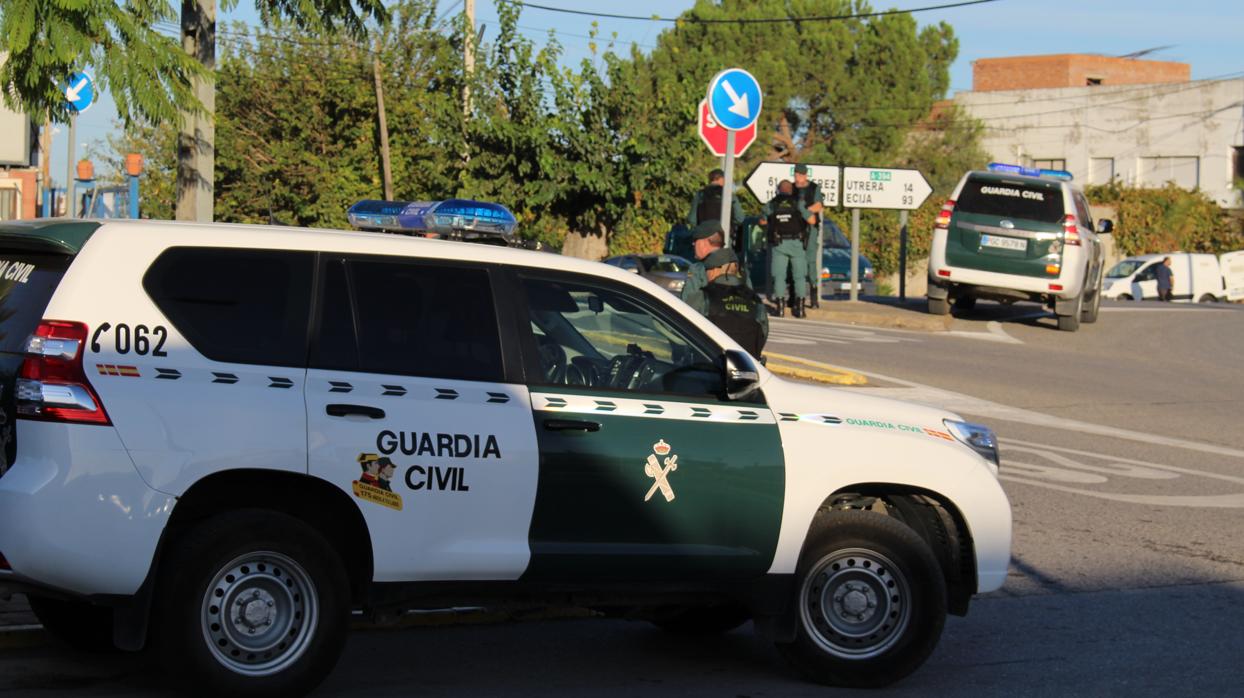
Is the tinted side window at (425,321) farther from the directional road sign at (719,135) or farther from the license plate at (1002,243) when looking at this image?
the license plate at (1002,243)

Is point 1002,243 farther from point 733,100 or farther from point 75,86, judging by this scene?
point 75,86

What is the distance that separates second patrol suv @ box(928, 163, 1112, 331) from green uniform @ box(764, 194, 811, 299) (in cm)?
204

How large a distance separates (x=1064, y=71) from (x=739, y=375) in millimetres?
89038

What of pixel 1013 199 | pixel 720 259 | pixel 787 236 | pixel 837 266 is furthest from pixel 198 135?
pixel 837 266

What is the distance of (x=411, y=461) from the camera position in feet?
18.4

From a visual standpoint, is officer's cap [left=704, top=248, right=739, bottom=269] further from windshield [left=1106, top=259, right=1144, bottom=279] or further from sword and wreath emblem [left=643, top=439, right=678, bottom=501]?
windshield [left=1106, top=259, right=1144, bottom=279]

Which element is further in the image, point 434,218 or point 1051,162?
point 1051,162

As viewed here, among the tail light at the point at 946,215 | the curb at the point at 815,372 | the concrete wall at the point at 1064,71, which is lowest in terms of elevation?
the curb at the point at 815,372

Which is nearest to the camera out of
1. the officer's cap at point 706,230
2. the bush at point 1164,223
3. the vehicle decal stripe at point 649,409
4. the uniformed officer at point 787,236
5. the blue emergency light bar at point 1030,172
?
the vehicle decal stripe at point 649,409

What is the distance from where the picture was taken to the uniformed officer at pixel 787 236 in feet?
70.6

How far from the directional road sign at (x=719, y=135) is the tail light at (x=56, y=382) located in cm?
1022

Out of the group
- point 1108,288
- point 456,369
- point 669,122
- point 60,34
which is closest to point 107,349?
point 456,369

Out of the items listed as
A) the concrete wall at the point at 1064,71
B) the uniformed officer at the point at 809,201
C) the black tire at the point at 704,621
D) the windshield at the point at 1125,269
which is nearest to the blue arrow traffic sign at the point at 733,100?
the uniformed officer at the point at 809,201

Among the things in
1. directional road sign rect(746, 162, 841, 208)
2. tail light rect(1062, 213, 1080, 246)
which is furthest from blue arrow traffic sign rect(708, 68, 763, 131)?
directional road sign rect(746, 162, 841, 208)
